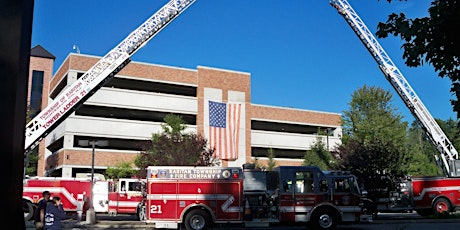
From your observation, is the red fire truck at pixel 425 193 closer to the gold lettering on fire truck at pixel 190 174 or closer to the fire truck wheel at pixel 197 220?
the gold lettering on fire truck at pixel 190 174

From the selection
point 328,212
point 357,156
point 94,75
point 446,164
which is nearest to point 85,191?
point 94,75

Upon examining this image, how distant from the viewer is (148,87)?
54.2m

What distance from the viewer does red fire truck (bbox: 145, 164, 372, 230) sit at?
17.1 m

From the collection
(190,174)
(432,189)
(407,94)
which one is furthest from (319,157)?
(190,174)

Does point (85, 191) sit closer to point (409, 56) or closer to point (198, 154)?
point (198, 154)

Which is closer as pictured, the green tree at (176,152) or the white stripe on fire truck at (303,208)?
the white stripe on fire truck at (303,208)

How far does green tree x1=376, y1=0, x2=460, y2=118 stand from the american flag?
150 feet

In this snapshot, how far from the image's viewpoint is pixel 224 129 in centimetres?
5319

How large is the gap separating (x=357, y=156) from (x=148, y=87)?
30918 millimetres

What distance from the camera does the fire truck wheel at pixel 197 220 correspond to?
17.0 meters

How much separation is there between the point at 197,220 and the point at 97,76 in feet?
38.3

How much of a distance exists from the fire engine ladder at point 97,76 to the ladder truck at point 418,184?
1329 cm

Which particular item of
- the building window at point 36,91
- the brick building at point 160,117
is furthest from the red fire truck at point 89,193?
the building window at point 36,91

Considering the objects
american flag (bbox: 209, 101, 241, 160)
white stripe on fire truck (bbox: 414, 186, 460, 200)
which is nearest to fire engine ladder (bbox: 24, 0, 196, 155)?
white stripe on fire truck (bbox: 414, 186, 460, 200)
